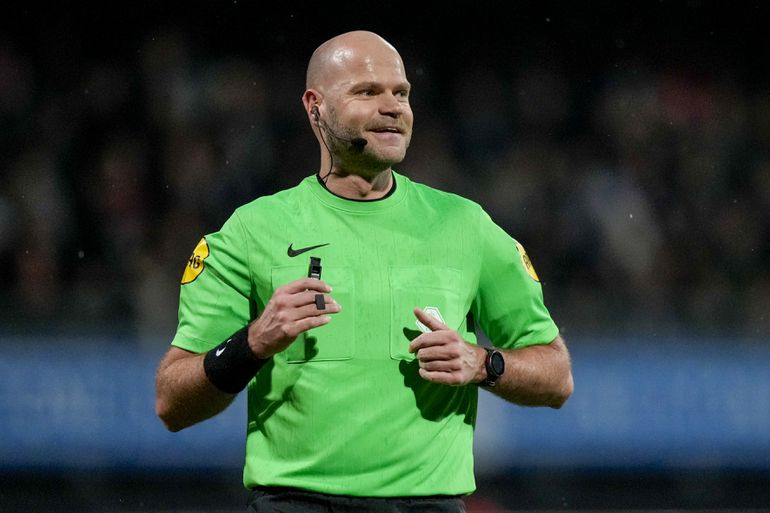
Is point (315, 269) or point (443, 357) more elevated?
point (315, 269)

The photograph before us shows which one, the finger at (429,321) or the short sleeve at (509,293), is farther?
the short sleeve at (509,293)

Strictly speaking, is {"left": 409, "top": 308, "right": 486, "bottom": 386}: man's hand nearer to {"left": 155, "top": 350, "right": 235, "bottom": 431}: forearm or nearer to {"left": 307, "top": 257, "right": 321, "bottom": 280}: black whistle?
{"left": 307, "top": 257, "right": 321, "bottom": 280}: black whistle

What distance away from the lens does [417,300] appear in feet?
13.5

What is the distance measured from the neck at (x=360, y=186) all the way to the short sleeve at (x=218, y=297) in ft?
1.12

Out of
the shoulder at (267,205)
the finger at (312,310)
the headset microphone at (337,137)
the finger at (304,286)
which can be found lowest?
the finger at (312,310)

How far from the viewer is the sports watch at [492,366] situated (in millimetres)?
4020

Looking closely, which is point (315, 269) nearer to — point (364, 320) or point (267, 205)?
point (364, 320)

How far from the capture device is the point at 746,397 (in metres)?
9.99

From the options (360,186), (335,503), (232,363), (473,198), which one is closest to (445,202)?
(360,186)

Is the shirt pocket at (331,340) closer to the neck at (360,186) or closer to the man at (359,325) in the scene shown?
the man at (359,325)

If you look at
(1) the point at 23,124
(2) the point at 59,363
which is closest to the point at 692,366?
(2) the point at 59,363

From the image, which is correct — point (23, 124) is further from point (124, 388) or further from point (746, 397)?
point (746, 397)

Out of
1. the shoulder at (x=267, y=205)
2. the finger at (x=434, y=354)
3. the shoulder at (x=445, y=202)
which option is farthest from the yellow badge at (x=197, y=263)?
the finger at (x=434, y=354)

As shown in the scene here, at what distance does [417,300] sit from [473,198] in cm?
737
